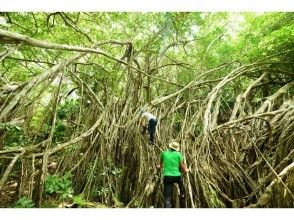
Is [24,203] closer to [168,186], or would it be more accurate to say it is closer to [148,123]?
[168,186]

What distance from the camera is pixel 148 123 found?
453cm

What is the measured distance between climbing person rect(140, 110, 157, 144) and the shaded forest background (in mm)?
95

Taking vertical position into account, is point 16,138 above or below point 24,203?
above

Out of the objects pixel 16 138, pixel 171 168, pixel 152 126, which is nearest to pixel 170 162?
pixel 171 168

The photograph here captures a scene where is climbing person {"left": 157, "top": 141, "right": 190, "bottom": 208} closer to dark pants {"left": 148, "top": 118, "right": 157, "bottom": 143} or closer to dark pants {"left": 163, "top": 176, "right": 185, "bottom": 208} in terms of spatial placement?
dark pants {"left": 163, "top": 176, "right": 185, "bottom": 208}

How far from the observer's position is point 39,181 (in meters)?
3.42

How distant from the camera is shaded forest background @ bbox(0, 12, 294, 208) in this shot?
3.61m

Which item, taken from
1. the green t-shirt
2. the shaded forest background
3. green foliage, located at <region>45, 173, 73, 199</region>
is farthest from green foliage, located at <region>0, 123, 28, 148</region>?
the green t-shirt

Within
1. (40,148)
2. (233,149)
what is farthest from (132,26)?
Answer: (40,148)

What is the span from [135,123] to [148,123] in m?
0.40

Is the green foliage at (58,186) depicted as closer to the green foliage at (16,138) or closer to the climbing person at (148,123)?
the green foliage at (16,138)

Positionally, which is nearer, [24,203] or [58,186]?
[24,203]

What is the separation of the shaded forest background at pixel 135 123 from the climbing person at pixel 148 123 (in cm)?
10

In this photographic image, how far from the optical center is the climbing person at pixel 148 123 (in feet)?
14.6
